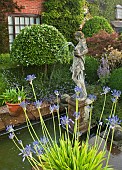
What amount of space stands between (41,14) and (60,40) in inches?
155

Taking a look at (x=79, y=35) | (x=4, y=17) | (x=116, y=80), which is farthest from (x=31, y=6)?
(x=79, y=35)

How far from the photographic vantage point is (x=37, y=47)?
5.78m

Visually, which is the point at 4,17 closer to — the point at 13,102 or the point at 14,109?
the point at 13,102

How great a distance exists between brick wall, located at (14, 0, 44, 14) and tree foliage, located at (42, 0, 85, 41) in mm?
278

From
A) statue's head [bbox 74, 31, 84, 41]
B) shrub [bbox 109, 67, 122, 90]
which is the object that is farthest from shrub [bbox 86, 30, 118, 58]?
statue's head [bbox 74, 31, 84, 41]

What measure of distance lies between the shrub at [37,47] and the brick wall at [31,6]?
3637 millimetres

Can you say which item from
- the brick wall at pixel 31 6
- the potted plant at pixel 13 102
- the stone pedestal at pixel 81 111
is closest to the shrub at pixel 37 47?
the potted plant at pixel 13 102

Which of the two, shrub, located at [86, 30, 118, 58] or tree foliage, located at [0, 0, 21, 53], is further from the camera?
tree foliage, located at [0, 0, 21, 53]

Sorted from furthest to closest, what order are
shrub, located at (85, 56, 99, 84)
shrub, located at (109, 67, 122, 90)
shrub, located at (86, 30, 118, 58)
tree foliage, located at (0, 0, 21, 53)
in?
tree foliage, located at (0, 0, 21, 53) → shrub, located at (86, 30, 118, 58) → shrub, located at (85, 56, 99, 84) → shrub, located at (109, 67, 122, 90)

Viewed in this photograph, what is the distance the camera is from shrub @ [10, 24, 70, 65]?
5.74 meters

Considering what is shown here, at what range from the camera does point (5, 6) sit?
8.45m

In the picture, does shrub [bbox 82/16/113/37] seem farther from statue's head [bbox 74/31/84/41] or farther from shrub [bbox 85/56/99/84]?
statue's head [bbox 74/31/84/41]

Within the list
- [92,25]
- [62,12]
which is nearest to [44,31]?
[62,12]

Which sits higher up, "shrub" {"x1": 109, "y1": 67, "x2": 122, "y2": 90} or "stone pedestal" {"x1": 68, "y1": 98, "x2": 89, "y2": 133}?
"shrub" {"x1": 109, "y1": 67, "x2": 122, "y2": 90}
